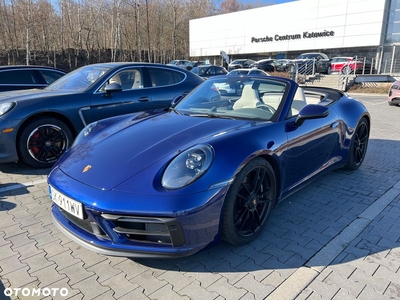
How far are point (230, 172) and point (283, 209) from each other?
1369mm

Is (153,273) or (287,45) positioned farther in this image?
(287,45)

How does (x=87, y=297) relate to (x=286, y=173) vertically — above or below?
below

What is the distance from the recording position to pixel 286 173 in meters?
2.90

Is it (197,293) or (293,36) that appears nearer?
(197,293)

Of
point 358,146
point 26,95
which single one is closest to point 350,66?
point 358,146

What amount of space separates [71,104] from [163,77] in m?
1.80

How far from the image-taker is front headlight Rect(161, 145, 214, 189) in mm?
2068

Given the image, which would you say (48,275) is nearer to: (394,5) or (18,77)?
(18,77)

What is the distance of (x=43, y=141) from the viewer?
4332 mm

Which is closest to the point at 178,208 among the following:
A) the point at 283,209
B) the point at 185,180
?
the point at 185,180

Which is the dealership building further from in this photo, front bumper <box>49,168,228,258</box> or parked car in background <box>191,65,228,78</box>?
front bumper <box>49,168,228,258</box>

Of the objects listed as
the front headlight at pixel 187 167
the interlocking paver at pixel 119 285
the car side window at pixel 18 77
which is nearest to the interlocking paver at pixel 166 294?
the interlocking paver at pixel 119 285

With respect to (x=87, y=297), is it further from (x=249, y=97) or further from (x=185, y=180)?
(x=249, y=97)

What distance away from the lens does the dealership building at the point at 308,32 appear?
2998 centimetres
